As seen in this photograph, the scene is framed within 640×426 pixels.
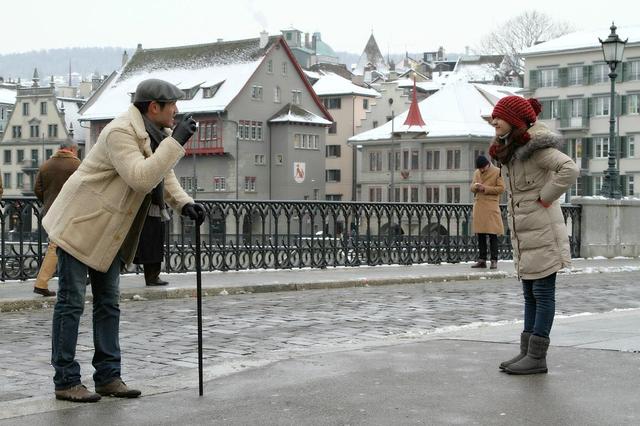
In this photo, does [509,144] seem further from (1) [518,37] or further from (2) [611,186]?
(1) [518,37]

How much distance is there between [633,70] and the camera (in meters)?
88.9

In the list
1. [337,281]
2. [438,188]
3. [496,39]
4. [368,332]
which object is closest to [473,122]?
[438,188]

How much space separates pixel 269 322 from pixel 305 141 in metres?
85.7

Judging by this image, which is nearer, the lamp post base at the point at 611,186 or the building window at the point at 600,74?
the lamp post base at the point at 611,186

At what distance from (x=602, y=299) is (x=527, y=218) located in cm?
751

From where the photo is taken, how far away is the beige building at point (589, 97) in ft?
291

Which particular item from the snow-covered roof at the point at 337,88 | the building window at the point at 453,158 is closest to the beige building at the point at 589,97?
the building window at the point at 453,158

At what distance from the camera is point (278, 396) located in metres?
6.41

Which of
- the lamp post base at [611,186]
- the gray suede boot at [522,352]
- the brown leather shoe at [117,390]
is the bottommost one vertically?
the brown leather shoe at [117,390]

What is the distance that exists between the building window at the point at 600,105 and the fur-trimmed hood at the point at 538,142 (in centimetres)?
8581

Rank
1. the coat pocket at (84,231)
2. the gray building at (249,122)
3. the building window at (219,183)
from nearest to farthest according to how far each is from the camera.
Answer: the coat pocket at (84,231), the gray building at (249,122), the building window at (219,183)

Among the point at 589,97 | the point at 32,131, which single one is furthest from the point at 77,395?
the point at 32,131

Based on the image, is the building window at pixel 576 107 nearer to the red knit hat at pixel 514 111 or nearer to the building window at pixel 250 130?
the building window at pixel 250 130

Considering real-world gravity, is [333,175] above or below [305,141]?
below
